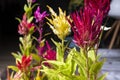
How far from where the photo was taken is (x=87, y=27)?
3.45ft

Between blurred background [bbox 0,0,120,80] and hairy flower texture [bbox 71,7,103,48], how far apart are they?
125 cm

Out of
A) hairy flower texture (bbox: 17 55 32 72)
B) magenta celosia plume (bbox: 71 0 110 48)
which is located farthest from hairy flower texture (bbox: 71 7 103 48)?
hairy flower texture (bbox: 17 55 32 72)

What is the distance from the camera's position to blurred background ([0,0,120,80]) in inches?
164

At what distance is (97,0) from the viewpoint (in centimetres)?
109

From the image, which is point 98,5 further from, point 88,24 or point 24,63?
point 24,63

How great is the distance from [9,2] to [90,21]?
26.2 feet

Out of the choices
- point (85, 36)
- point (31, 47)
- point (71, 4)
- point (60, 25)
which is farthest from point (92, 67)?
point (71, 4)

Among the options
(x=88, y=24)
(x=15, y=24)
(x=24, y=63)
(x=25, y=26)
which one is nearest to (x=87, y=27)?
(x=88, y=24)

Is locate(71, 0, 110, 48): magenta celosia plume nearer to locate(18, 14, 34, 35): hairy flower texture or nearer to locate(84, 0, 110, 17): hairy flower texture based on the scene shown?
locate(84, 0, 110, 17): hairy flower texture

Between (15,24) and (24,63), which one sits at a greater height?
(24,63)

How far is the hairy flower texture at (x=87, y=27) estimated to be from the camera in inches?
41.5

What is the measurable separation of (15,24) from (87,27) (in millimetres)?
7242

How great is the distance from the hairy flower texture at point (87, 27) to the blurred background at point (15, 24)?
1.25m

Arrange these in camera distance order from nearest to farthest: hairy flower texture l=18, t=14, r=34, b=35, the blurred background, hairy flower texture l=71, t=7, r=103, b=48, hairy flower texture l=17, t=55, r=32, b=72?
1. hairy flower texture l=71, t=7, r=103, b=48
2. hairy flower texture l=17, t=55, r=32, b=72
3. hairy flower texture l=18, t=14, r=34, b=35
4. the blurred background
